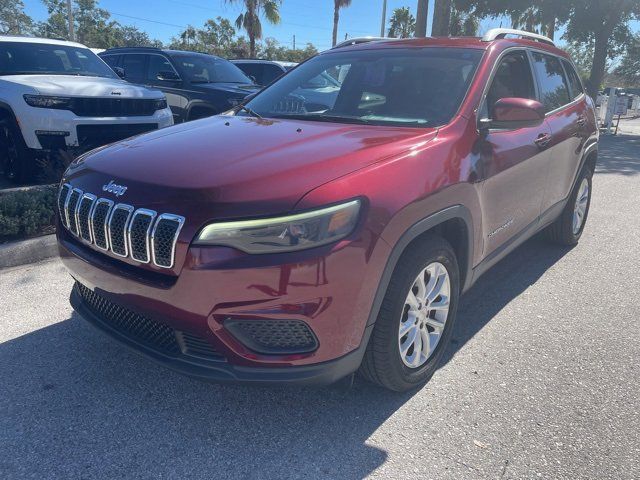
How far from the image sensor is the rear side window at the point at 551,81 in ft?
13.2

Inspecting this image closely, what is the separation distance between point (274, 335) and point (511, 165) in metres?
1.96

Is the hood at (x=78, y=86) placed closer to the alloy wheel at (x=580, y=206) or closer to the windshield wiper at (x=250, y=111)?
the windshield wiper at (x=250, y=111)

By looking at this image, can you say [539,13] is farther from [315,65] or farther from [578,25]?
[315,65]

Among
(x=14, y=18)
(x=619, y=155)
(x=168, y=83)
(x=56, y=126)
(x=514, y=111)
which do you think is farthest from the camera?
(x=14, y=18)

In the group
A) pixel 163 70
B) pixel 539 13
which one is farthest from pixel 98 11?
pixel 163 70

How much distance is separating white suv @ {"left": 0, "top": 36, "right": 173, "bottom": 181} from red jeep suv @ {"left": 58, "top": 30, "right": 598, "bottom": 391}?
10.4 ft

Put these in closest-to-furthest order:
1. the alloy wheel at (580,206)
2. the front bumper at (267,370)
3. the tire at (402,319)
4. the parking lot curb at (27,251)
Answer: the front bumper at (267,370) < the tire at (402,319) < the parking lot curb at (27,251) < the alloy wheel at (580,206)

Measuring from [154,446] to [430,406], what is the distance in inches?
52.0

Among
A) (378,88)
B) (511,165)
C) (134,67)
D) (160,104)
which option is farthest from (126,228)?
(134,67)

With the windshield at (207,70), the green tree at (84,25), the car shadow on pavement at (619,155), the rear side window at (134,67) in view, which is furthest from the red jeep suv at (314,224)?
the green tree at (84,25)

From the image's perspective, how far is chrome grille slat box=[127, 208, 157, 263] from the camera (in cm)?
219

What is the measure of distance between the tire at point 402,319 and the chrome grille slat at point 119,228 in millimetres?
1151

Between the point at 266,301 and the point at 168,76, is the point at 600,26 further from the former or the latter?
the point at 266,301

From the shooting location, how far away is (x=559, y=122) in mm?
4172
